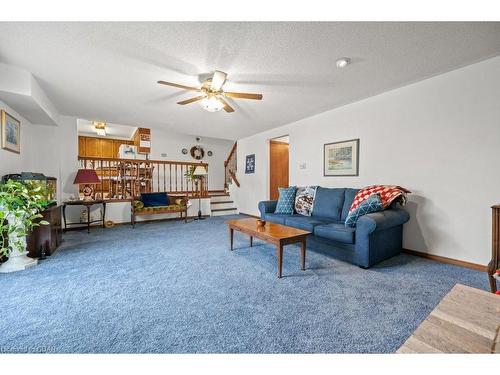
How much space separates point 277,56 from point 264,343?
8.13ft

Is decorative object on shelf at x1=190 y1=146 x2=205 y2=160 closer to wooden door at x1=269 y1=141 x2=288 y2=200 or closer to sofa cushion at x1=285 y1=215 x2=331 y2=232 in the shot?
wooden door at x1=269 y1=141 x2=288 y2=200

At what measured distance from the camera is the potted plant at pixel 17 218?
225cm

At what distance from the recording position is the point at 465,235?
2510mm

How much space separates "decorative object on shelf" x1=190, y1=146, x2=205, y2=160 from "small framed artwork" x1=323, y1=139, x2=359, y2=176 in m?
5.09

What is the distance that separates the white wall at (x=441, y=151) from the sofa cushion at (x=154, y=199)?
13.5 ft

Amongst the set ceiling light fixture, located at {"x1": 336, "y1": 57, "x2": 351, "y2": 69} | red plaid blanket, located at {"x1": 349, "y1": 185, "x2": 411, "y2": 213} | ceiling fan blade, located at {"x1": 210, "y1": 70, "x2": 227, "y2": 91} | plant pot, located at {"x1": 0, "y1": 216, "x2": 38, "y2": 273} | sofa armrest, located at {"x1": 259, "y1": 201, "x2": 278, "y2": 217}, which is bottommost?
plant pot, located at {"x1": 0, "y1": 216, "x2": 38, "y2": 273}

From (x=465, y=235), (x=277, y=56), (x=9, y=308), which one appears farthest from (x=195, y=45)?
(x=465, y=235)

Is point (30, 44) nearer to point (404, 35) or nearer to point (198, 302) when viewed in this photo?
point (198, 302)

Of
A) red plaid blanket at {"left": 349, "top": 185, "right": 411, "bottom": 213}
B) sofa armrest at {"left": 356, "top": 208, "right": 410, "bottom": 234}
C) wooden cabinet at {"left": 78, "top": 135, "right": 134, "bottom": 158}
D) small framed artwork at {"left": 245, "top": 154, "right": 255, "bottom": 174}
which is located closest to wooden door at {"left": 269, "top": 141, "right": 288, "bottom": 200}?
small framed artwork at {"left": 245, "top": 154, "right": 255, "bottom": 174}

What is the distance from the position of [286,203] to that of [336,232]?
1.28 m

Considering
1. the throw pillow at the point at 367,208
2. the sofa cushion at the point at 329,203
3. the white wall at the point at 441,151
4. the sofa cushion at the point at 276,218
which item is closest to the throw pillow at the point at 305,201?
the sofa cushion at the point at 329,203

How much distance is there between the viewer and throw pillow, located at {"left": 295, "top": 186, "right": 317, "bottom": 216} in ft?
11.9

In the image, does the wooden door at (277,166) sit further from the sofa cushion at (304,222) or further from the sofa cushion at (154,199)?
the sofa cushion at (154,199)
